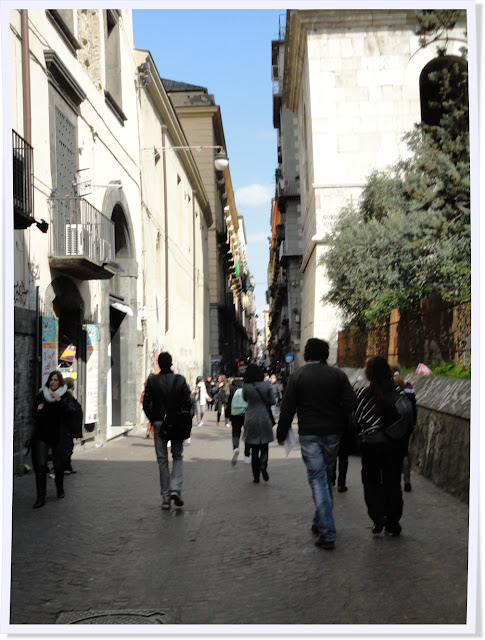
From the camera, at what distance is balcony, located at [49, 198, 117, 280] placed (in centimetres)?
1275

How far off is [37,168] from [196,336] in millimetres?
28774

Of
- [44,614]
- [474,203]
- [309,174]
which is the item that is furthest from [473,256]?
[309,174]

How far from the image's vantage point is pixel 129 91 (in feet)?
67.1

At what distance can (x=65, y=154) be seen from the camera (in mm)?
13719

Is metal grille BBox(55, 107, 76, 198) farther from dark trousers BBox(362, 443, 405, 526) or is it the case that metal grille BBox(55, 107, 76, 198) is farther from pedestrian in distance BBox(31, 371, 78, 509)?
dark trousers BBox(362, 443, 405, 526)

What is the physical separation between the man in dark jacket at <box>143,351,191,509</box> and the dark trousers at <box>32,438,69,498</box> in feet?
4.24

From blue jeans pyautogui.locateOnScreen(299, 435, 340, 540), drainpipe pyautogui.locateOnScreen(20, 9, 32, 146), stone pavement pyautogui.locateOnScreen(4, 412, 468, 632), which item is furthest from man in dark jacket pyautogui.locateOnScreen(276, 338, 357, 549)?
drainpipe pyautogui.locateOnScreen(20, 9, 32, 146)

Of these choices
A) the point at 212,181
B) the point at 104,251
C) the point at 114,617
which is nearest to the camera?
the point at 114,617

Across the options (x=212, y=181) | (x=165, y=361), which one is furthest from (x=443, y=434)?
(x=212, y=181)

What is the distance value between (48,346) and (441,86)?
694 cm

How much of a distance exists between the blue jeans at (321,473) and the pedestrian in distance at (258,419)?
3.62 m

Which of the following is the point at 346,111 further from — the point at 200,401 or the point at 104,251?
the point at 104,251

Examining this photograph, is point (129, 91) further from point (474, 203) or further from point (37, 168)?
point (474, 203)

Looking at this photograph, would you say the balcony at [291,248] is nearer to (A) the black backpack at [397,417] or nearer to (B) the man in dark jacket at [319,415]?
(A) the black backpack at [397,417]
